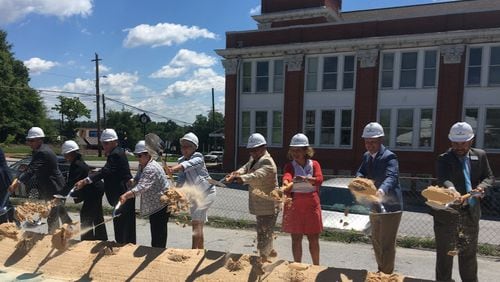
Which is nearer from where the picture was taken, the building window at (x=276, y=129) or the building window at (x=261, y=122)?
the building window at (x=276, y=129)

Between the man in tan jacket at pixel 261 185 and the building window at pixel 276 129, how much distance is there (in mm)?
19398

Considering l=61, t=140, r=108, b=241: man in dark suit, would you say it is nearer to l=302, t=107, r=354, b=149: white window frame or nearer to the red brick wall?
l=302, t=107, r=354, b=149: white window frame

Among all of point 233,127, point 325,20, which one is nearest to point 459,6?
point 325,20

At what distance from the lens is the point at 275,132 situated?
80.6 feet

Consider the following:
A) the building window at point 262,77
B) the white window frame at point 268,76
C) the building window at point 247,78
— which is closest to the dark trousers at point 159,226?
the white window frame at point 268,76

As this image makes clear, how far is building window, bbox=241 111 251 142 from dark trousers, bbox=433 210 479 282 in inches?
824

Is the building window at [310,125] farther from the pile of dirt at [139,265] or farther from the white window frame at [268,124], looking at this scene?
the pile of dirt at [139,265]

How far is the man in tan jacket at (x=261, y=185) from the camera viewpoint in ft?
15.8

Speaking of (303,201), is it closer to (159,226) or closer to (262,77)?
(159,226)

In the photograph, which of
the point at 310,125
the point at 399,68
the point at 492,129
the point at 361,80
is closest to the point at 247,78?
the point at 310,125

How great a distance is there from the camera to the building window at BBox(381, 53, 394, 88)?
853 inches

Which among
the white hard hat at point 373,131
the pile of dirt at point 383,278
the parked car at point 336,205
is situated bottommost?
the parked car at point 336,205

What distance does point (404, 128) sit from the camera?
21.5m

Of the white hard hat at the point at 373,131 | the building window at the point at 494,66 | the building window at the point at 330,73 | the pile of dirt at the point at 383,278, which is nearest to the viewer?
the pile of dirt at the point at 383,278
